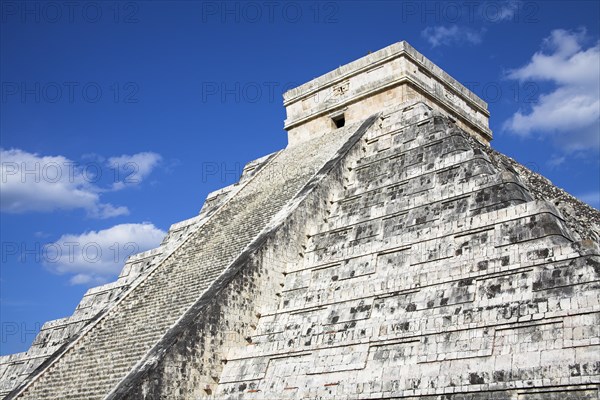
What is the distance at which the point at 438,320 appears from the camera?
7.48 m

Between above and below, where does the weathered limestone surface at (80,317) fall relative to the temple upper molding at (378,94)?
below

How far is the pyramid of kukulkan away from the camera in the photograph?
6.73 metres

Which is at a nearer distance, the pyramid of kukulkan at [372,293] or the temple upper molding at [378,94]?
the pyramid of kukulkan at [372,293]

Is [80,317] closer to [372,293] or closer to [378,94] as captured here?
[378,94]

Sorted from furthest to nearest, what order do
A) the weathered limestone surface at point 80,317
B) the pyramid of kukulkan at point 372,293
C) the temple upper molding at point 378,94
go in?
the weathered limestone surface at point 80,317 → the temple upper molding at point 378,94 → the pyramid of kukulkan at point 372,293

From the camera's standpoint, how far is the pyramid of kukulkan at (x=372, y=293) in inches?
265

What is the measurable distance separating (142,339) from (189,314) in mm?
1371

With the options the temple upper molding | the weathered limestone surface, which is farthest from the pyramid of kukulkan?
the weathered limestone surface

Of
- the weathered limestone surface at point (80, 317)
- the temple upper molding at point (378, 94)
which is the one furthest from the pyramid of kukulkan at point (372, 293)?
the weathered limestone surface at point (80, 317)

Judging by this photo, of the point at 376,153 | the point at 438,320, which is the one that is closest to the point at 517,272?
the point at 438,320

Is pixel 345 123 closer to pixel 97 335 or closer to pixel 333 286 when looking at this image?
pixel 333 286

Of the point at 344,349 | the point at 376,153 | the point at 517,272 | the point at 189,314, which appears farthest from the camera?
the point at 376,153

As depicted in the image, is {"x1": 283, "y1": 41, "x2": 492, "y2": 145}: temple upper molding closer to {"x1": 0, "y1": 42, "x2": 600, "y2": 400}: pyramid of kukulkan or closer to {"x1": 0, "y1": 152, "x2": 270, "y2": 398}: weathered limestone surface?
{"x1": 0, "y1": 42, "x2": 600, "y2": 400}: pyramid of kukulkan

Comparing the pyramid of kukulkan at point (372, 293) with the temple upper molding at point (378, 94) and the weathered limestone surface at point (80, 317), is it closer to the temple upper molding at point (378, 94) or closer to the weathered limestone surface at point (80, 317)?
the temple upper molding at point (378, 94)
